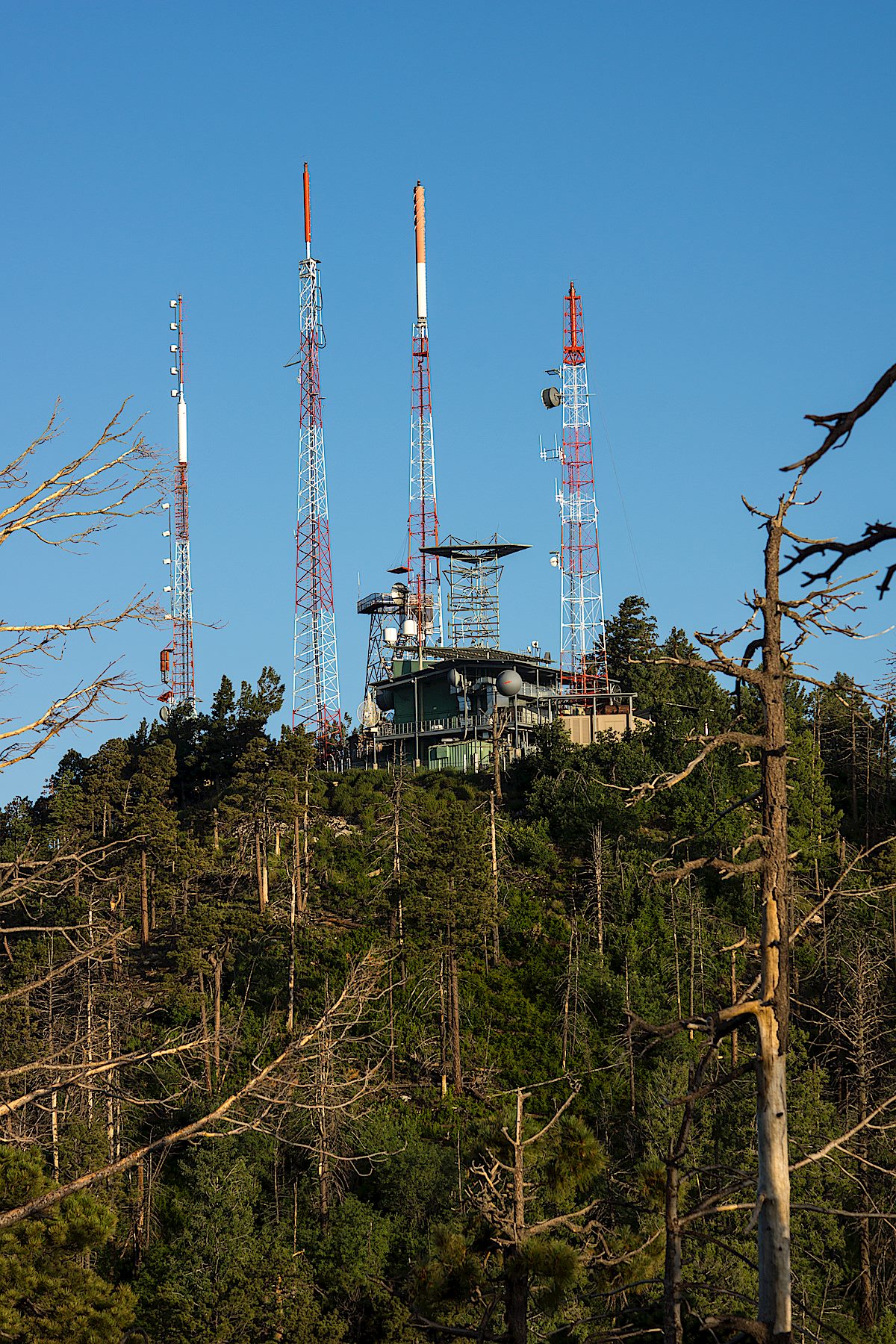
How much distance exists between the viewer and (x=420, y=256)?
8738 centimetres

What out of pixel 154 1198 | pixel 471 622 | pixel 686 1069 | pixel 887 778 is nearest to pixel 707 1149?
pixel 686 1069

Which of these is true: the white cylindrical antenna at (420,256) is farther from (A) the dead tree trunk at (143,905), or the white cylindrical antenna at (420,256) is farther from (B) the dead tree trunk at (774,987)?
(B) the dead tree trunk at (774,987)

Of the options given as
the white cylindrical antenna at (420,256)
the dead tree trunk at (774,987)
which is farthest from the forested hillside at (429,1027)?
the white cylindrical antenna at (420,256)

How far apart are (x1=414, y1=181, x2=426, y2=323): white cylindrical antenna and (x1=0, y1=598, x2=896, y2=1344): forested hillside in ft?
87.4

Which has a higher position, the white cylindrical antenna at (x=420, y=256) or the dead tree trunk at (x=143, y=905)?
the white cylindrical antenna at (x=420, y=256)

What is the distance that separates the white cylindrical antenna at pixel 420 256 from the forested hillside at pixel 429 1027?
26.7m

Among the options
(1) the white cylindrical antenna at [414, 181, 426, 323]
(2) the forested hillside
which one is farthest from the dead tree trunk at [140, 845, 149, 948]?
(1) the white cylindrical antenna at [414, 181, 426, 323]

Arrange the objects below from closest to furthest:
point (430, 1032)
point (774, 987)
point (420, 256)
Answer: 1. point (774, 987)
2. point (430, 1032)
3. point (420, 256)

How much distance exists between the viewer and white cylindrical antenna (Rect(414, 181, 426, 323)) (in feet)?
283

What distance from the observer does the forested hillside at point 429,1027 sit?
3122 centimetres

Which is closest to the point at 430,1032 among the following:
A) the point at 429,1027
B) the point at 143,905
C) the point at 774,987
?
the point at 429,1027

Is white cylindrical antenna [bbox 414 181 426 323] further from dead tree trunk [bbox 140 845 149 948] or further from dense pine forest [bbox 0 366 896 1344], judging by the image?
dead tree trunk [bbox 140 845 149 948]

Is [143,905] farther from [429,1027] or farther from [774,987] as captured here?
[774,987]

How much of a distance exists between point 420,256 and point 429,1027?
52193 millimetres
